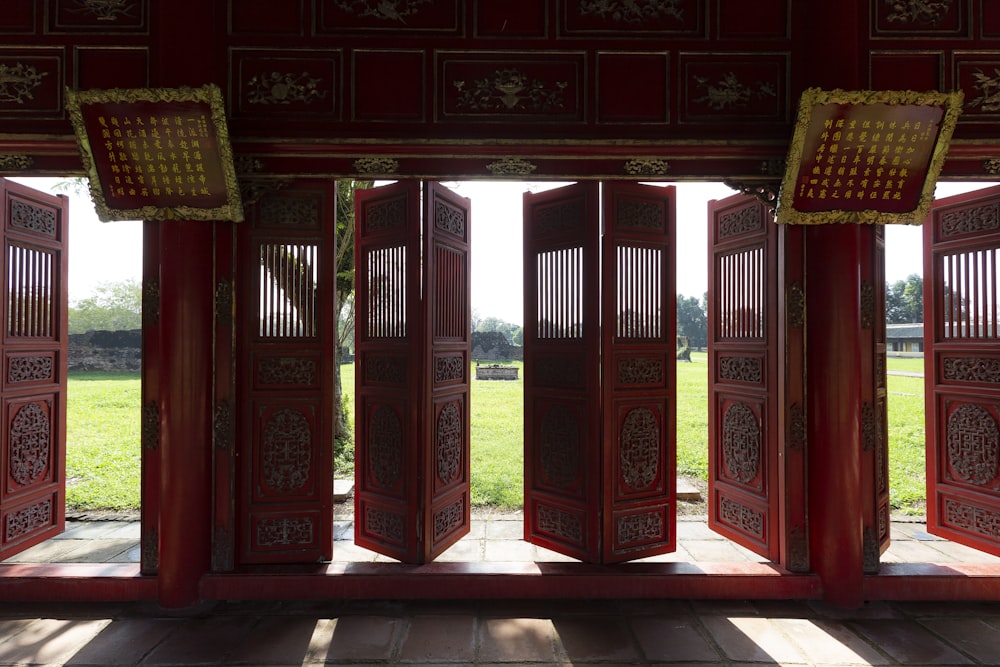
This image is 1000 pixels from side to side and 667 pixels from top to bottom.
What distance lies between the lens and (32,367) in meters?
3.89

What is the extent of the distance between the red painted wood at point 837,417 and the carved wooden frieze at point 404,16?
2748mm

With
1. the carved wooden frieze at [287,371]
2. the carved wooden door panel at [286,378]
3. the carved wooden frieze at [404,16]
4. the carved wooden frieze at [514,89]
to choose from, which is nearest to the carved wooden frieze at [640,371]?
the carved wooden frieze at [514,89]

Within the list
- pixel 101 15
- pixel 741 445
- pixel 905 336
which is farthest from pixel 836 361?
pixel 905 336

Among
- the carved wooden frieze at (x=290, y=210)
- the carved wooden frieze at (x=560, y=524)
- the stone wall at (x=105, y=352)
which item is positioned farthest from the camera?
the stone wall at (x=105, y=352)

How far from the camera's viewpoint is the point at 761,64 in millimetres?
3348

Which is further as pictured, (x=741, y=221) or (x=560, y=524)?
(x=741, y=221)

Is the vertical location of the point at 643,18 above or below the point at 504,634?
above

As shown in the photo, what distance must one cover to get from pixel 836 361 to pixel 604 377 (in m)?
1.46

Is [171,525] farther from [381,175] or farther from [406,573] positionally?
[381,175]

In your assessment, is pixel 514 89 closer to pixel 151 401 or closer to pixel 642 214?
pixel 642 214

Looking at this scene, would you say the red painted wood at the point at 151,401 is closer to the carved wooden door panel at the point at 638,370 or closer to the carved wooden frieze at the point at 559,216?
the carved wooden frieze at the point at 559,216

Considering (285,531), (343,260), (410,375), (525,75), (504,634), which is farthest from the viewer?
(343,260)

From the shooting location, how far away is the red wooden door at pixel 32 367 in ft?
12.3

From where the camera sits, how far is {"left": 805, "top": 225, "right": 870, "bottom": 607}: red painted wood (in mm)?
3246
